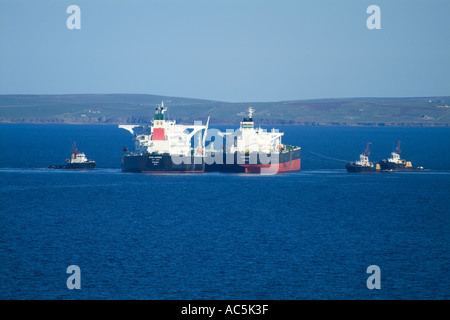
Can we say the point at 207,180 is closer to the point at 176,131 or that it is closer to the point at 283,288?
the point at 176,131

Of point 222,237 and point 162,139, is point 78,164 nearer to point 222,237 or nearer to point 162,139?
point 162,139

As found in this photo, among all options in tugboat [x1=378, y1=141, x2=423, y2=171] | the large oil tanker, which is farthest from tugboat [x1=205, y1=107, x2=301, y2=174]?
tugboat [x1=378, y1=141, x2=423, y2=171]

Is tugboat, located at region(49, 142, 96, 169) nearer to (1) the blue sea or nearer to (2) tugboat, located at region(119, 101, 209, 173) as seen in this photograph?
(2) tugboat, located at region(119, 101, 209, 173)

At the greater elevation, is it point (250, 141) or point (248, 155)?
point (250, 141)

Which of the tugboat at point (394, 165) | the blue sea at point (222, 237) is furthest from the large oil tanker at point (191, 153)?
the tugboat at point (394, 165)

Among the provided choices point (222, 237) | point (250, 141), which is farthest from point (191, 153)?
point (222, 237)
